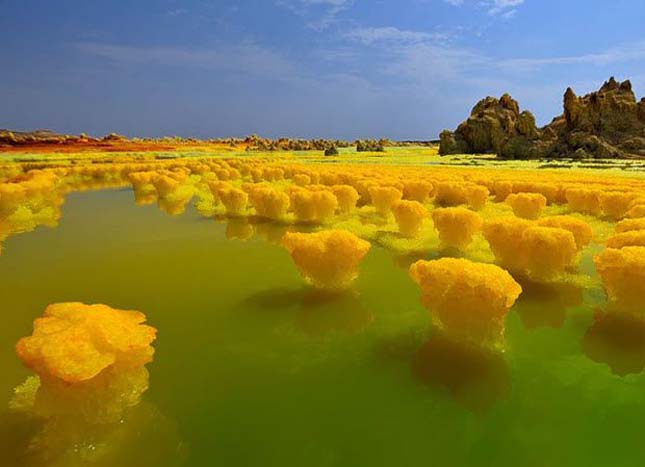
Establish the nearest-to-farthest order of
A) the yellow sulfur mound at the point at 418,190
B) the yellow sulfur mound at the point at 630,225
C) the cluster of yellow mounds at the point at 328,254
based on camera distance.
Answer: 1. the cluster of yellow mounds at the point at 328,254
2. the yellow sulfur mound at the point at 630,225
3. the yellow sulfur mound at the point at 418,190

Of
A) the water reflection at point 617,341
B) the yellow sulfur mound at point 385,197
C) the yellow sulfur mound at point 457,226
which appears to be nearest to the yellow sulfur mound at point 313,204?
the yellow sulfur mound at point 385,197

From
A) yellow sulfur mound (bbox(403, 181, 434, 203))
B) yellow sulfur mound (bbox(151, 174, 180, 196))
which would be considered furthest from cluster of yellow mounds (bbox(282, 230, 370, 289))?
yellow sulfur mound (bbox(151, 174, 180, 196))

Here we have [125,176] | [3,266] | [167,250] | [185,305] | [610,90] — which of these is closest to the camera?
[185,305]

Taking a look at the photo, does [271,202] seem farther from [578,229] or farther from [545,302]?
[545,302]

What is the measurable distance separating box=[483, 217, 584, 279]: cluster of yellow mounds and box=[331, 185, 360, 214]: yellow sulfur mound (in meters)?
6.84

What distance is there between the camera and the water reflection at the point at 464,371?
5.08 m

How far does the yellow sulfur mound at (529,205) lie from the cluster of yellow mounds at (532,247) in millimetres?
5016

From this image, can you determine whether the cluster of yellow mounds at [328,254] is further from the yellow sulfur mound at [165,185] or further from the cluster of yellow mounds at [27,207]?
the yellow sulfur mound at [165,185]

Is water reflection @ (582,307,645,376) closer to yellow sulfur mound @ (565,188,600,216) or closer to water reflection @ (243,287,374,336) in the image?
water reflection @ (243,287,374,336)

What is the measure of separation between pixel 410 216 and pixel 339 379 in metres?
7.52

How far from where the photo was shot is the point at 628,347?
6180 millimetres

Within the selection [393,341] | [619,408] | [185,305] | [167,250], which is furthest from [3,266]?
[619,408]

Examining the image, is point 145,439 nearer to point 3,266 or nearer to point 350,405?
point 350,405

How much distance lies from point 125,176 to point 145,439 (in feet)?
101
